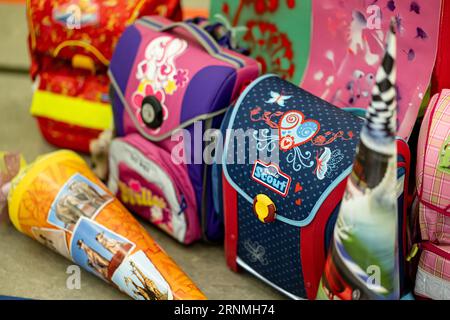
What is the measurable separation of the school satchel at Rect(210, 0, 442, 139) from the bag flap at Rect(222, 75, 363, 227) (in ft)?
0.53

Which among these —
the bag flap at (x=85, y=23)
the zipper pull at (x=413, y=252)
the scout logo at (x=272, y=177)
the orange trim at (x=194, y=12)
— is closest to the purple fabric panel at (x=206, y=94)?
the scout logo at (x=272, y=177)

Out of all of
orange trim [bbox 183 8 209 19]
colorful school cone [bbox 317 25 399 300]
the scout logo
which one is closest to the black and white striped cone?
colorful school cone [bbox 317 25 399 300]

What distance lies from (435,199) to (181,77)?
0.55 metres

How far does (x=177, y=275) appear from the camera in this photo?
1263mm

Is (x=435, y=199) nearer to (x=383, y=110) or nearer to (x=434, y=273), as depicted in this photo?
(x=434, y=273)

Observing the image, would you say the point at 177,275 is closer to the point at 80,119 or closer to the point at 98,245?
the point at 98,245

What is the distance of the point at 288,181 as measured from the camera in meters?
1.19

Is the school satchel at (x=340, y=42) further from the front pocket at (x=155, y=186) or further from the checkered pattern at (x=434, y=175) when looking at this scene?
the front pocket at (x=155, y=186)

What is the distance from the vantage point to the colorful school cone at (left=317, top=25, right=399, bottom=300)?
927 millimetres

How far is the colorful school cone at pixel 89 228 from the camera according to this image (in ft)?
4.10

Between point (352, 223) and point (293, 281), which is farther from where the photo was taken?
point (293, 281)

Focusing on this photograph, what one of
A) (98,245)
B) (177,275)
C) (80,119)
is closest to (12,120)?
(80,119)

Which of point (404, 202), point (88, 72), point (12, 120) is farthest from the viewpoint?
point (12, 120)
